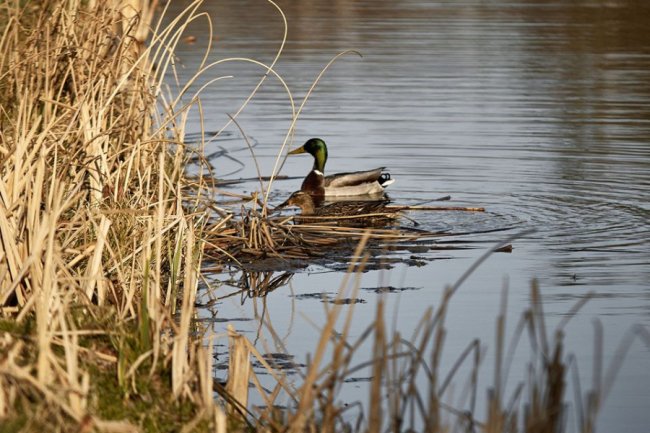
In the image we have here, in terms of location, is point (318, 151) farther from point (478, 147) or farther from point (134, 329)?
point (134, 329)

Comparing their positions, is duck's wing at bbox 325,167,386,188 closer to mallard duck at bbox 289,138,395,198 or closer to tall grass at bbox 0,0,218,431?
mallard duck at bbox 289,138,395,198

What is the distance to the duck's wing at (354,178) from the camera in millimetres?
11461

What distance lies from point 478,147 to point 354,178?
2630 millimetres

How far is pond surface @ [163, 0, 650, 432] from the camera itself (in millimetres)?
7570

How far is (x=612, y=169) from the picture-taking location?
1241 centimetres

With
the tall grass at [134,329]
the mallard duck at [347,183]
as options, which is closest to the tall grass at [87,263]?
the tall grass at [134,329]

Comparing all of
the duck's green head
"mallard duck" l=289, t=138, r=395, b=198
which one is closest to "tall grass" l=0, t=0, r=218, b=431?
"mallard duck" l=289, t=138, r=395, b=198

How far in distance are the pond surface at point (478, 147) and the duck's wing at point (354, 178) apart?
0.91 feet

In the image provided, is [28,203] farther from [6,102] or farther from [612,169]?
[612,169]

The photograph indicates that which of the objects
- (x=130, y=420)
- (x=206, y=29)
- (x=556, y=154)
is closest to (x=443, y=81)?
(x=556, y=154)

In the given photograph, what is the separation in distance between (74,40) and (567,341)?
11.9ft

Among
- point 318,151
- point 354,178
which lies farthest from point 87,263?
point 318,151

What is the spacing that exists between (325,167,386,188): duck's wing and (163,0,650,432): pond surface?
277 millimetres

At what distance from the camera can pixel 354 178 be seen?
11.6m
